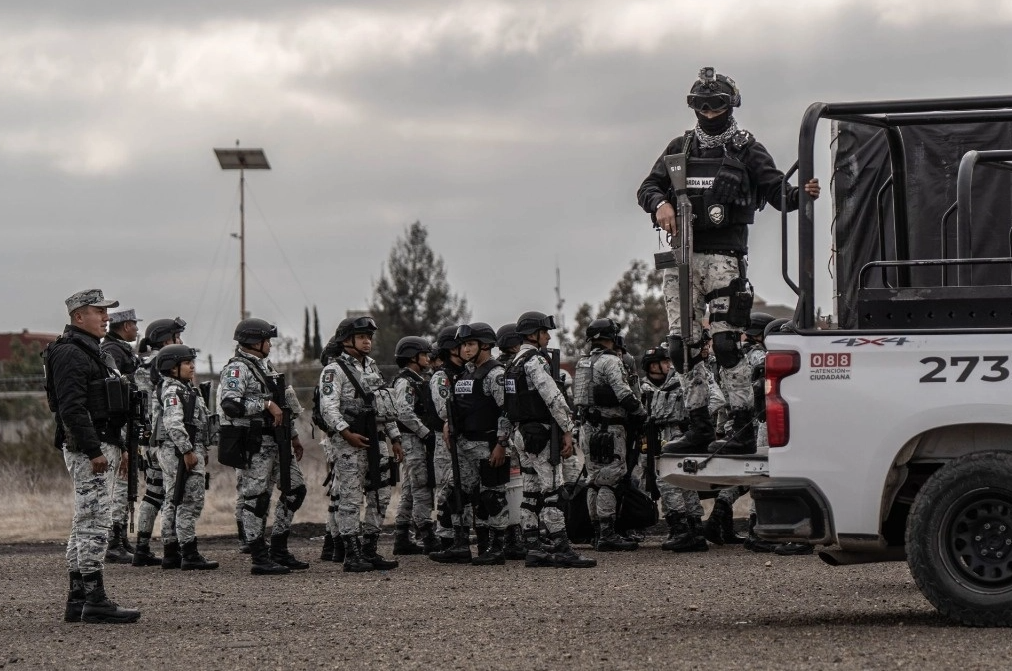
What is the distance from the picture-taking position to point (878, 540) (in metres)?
7.92

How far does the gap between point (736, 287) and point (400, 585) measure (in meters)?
3.96

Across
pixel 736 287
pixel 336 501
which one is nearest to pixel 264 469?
pixel 336 501

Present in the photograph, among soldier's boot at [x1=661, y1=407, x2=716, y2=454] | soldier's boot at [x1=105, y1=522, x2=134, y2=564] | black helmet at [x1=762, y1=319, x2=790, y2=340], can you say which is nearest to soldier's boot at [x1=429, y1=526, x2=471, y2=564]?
soldier's boot at [x1=105, y1=522, x2=134, y2=564]

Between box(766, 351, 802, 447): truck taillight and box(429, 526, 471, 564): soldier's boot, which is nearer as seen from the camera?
box(766, 351, 802, 447): truck taillight

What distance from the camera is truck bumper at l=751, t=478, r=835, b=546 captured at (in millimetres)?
7910

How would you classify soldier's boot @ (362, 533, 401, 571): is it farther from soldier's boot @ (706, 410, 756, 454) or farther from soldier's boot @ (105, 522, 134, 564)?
soldier's boot @ (706, 410, 756, 454)

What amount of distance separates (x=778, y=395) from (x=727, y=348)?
164 centimetres

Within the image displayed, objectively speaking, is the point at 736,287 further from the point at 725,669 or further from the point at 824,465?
the point at 725,669

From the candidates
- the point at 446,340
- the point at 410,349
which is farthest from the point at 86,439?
the point at 410,349

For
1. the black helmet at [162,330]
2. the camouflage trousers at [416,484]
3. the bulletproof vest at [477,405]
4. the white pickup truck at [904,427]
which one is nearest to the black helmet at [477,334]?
the bulletproof vest at [477,405]

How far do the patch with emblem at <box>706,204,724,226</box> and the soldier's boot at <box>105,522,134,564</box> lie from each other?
7787 millimetres

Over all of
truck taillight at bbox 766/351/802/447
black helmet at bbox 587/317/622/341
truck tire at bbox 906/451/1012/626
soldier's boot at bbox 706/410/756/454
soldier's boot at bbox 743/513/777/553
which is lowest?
soldier's boot at bbox 743/513/777/553

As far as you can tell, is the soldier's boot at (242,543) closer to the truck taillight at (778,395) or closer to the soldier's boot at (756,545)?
the soldier's boot at (756,545)

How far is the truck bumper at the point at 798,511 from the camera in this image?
791cm
